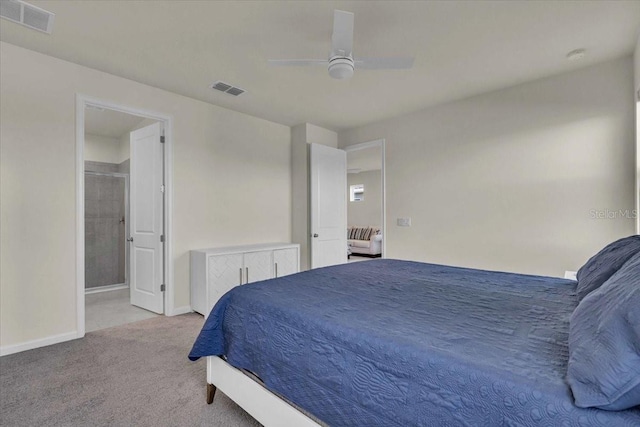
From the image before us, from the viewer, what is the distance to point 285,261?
4.23m

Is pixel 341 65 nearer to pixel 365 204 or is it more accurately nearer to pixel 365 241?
pixel 365 241

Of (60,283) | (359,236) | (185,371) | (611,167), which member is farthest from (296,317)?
(359,236)

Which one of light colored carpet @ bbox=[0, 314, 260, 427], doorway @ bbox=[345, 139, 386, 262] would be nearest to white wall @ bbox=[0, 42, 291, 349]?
light colored carpet @ bbox=[0, 314, 260, 427]

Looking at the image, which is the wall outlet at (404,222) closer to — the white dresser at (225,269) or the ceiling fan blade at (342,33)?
the white dresser at (225,269)

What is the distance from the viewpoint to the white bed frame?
137 cm

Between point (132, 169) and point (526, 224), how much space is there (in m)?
4.70

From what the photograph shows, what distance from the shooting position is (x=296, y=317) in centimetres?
142

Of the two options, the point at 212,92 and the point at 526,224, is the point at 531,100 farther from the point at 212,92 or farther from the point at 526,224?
the point at 212,92

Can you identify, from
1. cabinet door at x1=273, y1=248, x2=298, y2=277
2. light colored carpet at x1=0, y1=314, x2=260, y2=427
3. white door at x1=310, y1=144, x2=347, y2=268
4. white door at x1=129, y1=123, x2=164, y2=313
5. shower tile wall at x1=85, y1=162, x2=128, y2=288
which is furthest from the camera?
shower tile wall at x1=85, y1=162, x2=128, y2=288

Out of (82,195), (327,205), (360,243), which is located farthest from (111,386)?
(360,243)

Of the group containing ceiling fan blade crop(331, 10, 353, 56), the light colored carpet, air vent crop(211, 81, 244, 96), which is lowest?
the light colored carpet

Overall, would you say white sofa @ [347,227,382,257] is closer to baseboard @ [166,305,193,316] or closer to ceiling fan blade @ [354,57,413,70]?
baseboard @ [166,305,193,316]

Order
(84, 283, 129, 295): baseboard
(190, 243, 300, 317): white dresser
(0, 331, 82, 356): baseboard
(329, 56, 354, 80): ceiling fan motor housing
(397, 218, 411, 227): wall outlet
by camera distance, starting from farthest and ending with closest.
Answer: (84, 283, 129, 295): baseboard, (397, 218, 411, 227): wall outlet, (190, 243, 300, 317): white dresser, (0, 331, 82, 356): baseboard, (329, 56, 354, 80): ceiling fan motor housing

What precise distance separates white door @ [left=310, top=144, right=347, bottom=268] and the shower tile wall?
3.35 m
